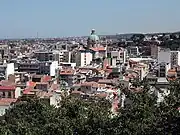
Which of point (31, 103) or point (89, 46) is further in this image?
point (89, 46)

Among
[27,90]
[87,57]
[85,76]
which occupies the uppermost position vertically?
[87,57]

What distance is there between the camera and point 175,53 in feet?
175

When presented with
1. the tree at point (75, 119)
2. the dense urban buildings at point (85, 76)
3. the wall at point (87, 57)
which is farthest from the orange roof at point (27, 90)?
the wall at point (87, 57)

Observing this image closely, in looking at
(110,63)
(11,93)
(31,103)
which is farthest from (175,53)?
(31,103)

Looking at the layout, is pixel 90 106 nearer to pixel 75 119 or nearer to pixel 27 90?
pixel 75 119

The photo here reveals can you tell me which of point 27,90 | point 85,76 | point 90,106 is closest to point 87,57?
point 85,76

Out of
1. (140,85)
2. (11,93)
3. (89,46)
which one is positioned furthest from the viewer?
(89,46)

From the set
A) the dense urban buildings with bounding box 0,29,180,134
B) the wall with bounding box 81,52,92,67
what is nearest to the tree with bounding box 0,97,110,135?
the dense urban buildings with bounding box 0,29,180,134

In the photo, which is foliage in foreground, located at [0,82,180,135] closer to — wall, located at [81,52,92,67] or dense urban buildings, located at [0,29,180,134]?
dense urban buildings, located at [0,29,180,134]

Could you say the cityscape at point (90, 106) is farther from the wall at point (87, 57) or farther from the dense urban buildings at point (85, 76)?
the wall at point (87, 57)

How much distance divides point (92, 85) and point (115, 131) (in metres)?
21.1

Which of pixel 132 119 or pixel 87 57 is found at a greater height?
pixel 132 119

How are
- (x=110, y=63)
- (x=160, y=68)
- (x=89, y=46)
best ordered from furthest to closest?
(x=89, y=46) → (x=110, y=63) → (x=160, y=68)

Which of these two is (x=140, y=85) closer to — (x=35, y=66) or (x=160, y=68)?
Result: (x=160, y=68)
